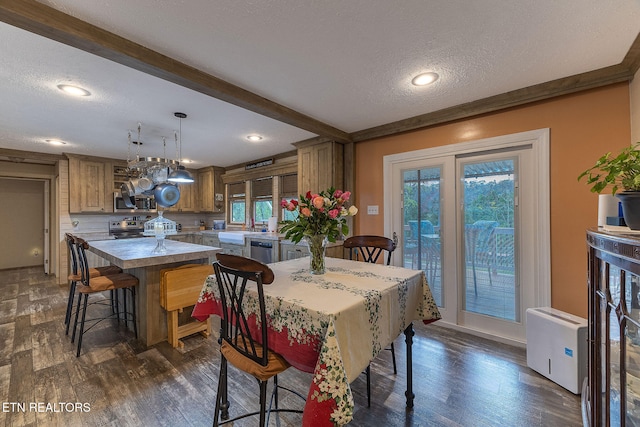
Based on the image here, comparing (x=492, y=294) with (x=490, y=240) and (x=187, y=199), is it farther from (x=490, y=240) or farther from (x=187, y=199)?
(x=187, y=199)

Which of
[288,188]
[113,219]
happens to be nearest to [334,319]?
[288,188]

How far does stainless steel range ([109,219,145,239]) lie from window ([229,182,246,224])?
6.22 ft

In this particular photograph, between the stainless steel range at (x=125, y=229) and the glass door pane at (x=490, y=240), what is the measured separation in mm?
6001

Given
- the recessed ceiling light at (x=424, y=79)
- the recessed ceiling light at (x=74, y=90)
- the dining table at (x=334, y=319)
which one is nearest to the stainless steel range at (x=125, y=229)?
the recessed ceiling light at (x=74, y=90)

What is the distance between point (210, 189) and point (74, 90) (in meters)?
4.03

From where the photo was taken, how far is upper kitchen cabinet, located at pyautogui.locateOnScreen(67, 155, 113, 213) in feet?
16.1

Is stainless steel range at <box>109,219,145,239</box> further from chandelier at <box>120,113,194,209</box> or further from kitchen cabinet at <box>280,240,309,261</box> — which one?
kitchen cabinet at <box>280,240,309,261</box>

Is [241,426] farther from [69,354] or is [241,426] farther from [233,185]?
[233,185]

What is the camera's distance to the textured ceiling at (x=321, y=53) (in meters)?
1.46

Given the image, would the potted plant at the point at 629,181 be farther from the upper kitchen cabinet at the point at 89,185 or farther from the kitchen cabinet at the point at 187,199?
the upper kitchen cabinet at the point at 89,185

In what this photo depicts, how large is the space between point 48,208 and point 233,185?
3.85m

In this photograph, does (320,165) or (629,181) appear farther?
(320,165)

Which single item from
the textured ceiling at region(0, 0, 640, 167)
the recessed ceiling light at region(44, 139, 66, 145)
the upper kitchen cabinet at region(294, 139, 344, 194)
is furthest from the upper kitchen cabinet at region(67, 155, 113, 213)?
the upper kitchen cabinet at region(294, 139, 344, 194)

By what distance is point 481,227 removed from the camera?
109 inches
